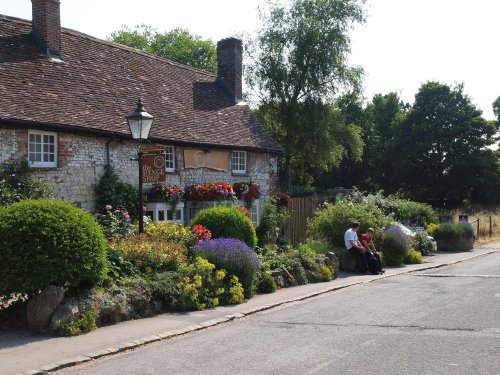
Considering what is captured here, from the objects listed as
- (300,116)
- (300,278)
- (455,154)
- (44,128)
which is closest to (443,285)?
(300,278)

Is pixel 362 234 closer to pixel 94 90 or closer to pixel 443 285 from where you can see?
pixel 443 285

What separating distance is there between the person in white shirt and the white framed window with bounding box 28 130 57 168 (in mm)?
8693

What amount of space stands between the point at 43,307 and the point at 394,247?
13057 millimetres

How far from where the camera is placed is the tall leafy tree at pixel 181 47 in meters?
49.4

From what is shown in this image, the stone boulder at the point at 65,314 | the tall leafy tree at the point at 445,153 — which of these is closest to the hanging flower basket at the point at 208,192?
the stone boulder at the point at 65,314

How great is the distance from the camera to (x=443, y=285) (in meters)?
14.0

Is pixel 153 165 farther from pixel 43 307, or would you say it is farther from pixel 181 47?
pixel 181 47

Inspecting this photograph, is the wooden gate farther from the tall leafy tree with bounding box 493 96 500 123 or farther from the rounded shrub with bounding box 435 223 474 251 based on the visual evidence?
the tall leafy tree with bounding box 493 96 500 123

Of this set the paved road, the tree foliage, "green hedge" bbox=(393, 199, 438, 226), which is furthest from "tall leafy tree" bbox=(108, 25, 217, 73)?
the paved road

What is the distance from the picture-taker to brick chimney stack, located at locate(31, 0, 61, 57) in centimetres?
1864

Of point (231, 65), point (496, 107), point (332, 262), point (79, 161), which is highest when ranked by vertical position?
point (496, 107)

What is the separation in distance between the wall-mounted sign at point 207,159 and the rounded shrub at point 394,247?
21.7ft

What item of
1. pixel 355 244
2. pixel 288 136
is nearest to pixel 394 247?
pixel 355 244

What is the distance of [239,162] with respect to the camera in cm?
2325
